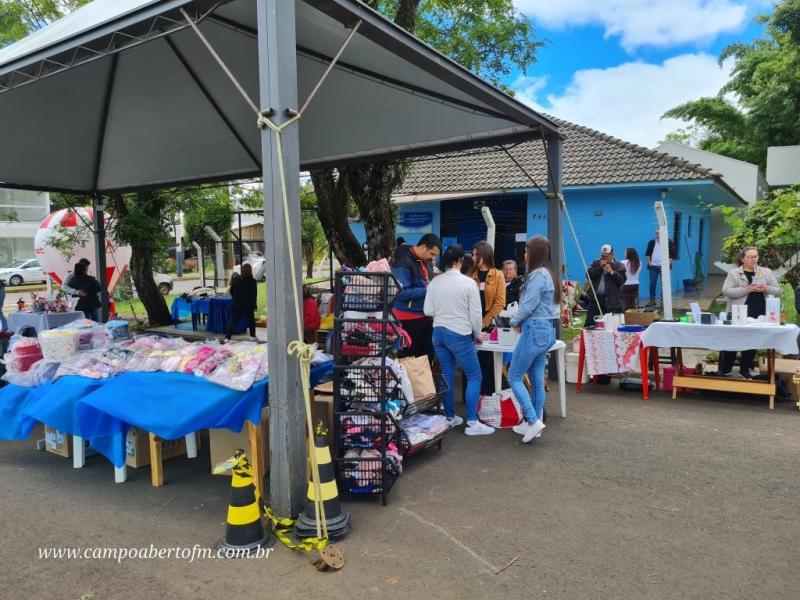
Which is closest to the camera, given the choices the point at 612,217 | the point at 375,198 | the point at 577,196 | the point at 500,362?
the point at 500,362

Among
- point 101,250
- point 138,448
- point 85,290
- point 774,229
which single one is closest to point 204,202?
point 101,250

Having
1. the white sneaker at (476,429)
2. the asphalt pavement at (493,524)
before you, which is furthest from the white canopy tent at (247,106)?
the white sneaker at (476,429)

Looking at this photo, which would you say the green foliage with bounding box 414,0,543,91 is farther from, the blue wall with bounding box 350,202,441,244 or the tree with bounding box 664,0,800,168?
the tree with bounding box 664,0,800,168

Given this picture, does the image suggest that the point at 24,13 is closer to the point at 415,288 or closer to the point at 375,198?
the point at 375,198

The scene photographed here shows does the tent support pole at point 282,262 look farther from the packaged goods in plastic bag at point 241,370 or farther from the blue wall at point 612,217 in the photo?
the blue wall at point 612,217

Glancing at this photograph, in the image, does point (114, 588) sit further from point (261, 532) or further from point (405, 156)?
point (405, 156)

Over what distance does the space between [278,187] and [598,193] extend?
13.6m

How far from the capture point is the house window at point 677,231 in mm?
16320

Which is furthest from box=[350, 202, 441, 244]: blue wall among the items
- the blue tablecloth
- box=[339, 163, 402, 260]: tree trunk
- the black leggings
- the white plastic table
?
the blue tablecloth

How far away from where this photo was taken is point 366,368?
3.92m

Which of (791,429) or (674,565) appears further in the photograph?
(791,429)

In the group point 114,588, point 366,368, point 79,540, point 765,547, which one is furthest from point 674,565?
point 79,540

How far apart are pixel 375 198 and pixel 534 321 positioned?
20.2 feet

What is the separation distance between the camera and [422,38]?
11.9m
